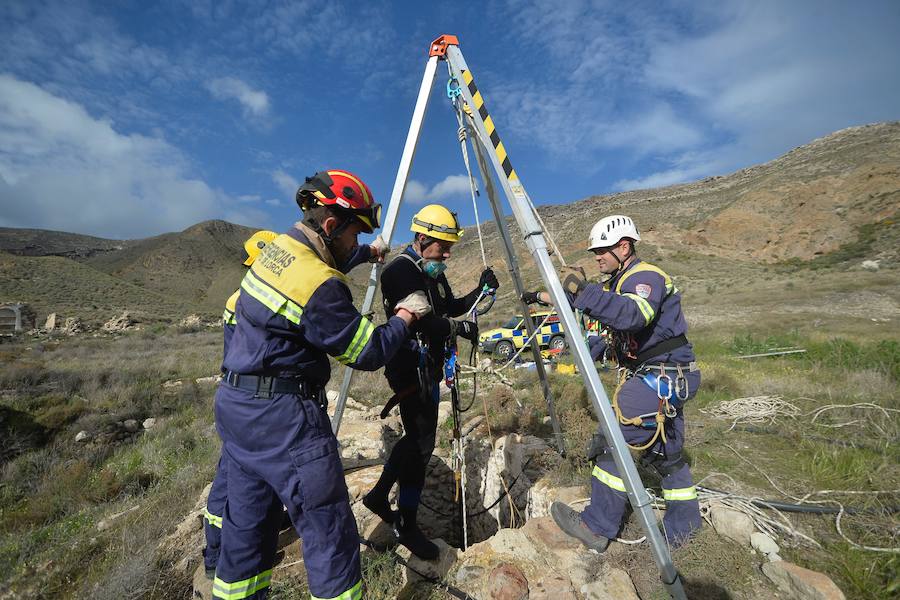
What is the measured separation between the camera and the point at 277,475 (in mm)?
1882

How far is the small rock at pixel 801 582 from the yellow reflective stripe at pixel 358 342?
115 inches

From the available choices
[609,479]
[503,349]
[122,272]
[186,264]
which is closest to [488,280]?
[609,479]

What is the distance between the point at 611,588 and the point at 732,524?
1325 mm

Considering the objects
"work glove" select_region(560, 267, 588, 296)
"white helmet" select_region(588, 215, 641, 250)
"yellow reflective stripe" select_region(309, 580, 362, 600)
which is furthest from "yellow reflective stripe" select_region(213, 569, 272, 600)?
"white helmet" select_region(588, 215, 641, 250)

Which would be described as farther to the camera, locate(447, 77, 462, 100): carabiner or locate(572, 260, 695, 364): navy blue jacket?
locate(447, 77, 462, 100): carabiner

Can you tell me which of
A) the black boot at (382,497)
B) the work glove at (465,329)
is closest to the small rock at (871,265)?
the work glove at (465,329)

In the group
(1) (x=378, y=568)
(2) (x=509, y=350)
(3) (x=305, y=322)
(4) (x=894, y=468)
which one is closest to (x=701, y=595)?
(1) (x=378, y=568)

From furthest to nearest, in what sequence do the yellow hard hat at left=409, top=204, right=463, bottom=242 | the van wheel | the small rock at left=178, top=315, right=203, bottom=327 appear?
1. the small rock at left=178, top=315, right=203, bottom=327
2. the van wheel
3. the yellow hard hat at left=409, top=204, right=463, bottom=242

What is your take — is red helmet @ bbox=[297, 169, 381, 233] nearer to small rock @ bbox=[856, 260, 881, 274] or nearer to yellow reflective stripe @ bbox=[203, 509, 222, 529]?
yellow reflective stripe @ bbox=[203, 509, 222, 529]

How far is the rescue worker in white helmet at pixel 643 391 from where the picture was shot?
280cm

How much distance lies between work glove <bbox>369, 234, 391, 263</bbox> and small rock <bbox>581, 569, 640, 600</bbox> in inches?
106

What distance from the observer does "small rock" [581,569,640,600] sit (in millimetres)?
2357

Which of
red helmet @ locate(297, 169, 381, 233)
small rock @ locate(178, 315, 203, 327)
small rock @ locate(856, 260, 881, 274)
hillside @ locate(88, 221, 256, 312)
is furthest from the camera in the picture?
hillside @ locate(88, 221, 256, 312)

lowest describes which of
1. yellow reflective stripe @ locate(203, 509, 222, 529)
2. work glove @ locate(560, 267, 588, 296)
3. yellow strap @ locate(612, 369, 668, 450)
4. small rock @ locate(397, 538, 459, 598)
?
small rock @ locate(397, 538, 459, 598)
